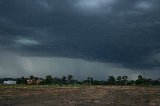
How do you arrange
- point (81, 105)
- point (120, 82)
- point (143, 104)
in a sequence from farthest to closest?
point (120, 82)
point (143, 104)
point (81, 105)

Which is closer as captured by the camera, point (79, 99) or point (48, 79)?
point (79, 99)

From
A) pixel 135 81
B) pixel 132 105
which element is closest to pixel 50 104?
pixel 132 105

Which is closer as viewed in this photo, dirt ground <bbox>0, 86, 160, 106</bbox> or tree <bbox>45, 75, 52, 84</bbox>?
dirt ground <bbox>0, 86, 160, 106</bbox>

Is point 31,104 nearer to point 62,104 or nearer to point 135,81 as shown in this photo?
point 62,104

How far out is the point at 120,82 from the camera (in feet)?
638

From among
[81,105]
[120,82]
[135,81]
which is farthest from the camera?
[120,82]

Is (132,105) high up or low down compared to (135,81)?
down

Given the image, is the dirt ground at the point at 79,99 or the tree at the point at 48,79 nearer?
the dirt ground at the point at 79,99

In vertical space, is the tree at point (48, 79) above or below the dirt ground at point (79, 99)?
above

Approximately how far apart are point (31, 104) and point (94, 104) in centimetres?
760

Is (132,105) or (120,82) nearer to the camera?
(132,105)

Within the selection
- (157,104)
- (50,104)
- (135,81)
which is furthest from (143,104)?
(135,81)

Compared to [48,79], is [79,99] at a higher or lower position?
lower

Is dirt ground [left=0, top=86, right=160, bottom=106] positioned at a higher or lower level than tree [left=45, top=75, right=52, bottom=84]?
lower
